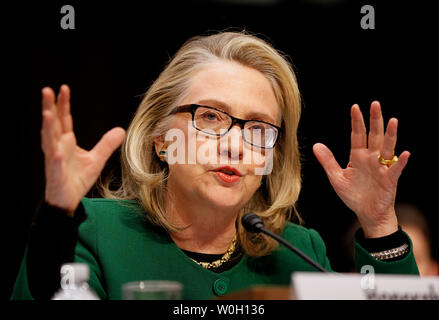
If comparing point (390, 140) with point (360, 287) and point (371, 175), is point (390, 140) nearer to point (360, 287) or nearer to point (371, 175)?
point (371, 175)

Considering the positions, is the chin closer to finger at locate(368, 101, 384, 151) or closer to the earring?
the earring

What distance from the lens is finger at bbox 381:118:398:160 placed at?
5.51ft

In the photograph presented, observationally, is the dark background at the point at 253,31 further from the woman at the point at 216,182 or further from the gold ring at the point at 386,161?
the gold ring at the point at 386,161

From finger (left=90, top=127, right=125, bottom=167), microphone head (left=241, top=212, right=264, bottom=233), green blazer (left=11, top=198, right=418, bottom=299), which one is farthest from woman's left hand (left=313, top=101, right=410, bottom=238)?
finger (left=90, top=127, right=125, bottom=167)

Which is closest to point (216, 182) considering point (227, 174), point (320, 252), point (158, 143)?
point (227, 174)

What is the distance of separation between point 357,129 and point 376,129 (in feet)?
0.19

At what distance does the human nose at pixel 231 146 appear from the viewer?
1727mm

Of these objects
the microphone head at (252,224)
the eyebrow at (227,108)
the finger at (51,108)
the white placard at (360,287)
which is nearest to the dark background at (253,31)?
the eyebrow at (227,108)

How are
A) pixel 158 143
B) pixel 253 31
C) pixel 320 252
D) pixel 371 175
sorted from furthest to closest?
pixel 253 31
pixel 320 252
pixel 158 143
pixel 371 175

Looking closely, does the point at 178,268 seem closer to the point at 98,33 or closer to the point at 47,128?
the point at 47,128

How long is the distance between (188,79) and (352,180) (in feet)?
2.15

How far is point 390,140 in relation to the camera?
5.59 ft

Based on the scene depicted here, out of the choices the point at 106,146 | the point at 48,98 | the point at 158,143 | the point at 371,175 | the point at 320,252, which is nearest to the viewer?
the point at 48,98

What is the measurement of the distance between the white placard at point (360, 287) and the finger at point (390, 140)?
61cm
